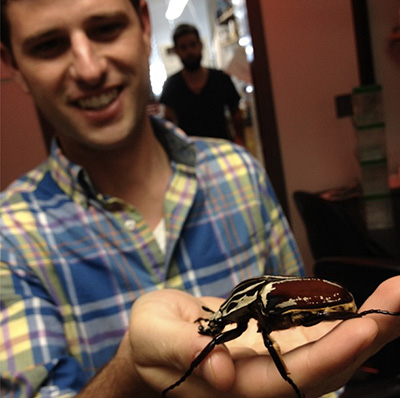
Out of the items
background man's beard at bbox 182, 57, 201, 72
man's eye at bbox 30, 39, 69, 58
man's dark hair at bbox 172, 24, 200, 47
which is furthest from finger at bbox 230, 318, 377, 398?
man's dark hair at bbox 172, 24, 200, 47

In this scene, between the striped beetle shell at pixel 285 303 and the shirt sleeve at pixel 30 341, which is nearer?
the striped beetle shell at pixel 285 303

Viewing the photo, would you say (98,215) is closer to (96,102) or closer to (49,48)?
(96,102)

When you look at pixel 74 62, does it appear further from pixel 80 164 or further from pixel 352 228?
pixel 352 228

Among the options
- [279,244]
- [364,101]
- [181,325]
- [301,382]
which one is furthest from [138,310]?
[364,101]

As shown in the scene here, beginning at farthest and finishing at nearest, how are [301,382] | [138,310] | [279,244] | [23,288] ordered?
[279,244] < [23,288] < [138,310] < [301,382]

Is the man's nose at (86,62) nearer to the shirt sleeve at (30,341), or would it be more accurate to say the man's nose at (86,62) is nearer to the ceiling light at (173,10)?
the shirt sleeve at (30,341)

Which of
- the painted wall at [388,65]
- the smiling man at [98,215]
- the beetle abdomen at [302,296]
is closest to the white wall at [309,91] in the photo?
the painted wall at [388,65]
